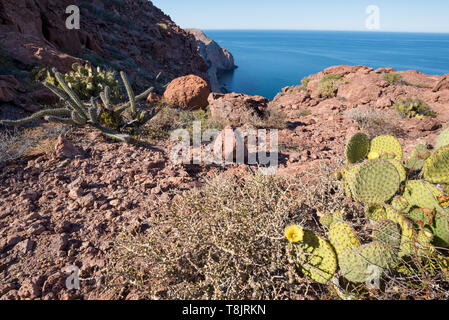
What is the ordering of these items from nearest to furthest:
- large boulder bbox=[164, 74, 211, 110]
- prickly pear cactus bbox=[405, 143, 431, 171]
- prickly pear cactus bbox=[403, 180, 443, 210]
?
prickly pear cactus bbox=[403, 180, 443, 210]
prickly pear cactus bbox=[405, 143, 431, 171]
large boulder bbox=[164, 74, 211, 110]

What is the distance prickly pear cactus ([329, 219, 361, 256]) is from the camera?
148 centimetres

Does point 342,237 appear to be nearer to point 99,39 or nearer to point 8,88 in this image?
point 8,88

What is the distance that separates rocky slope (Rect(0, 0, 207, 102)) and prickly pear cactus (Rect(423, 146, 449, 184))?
6606 millimetres

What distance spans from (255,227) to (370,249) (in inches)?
27.3


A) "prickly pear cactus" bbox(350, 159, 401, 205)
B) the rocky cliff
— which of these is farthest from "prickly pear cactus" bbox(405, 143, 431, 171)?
the rocky cliff

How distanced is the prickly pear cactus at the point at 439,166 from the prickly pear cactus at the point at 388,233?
732 millimetres

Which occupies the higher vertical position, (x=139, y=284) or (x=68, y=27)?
(x=68, y=27)

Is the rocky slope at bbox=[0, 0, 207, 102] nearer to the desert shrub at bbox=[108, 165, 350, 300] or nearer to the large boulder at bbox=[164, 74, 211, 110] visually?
the large boulder at bbox=[164, 74, 211, 110]

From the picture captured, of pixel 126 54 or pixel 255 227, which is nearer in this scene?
pixel 255 227
